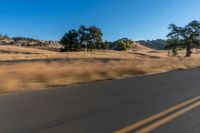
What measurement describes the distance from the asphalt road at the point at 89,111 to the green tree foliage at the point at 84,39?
9835cm

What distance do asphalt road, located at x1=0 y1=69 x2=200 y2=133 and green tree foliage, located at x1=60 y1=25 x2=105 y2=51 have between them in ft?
323

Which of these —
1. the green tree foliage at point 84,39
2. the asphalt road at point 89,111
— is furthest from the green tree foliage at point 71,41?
the asphalt road at point 89,111

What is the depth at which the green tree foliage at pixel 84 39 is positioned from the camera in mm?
109750

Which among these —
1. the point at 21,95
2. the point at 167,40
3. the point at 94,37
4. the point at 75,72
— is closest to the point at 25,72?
the point at 75,72

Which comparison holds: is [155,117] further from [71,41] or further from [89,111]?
[71,41]

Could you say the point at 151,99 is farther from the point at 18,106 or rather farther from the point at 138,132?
the point at 138,132

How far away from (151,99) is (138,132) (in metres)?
4.09

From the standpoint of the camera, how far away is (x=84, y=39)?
111250mm

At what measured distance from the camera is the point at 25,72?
571 inches

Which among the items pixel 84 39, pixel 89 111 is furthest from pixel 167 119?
pixel 84 39

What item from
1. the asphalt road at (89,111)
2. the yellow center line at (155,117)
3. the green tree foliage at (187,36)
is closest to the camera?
the yellow center line at (155,117)

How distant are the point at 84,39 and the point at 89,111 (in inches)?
4080

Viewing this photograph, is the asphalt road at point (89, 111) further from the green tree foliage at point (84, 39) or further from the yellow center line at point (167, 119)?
the green tree foliage at point (84, 39)

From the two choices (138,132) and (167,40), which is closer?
(138,132)
